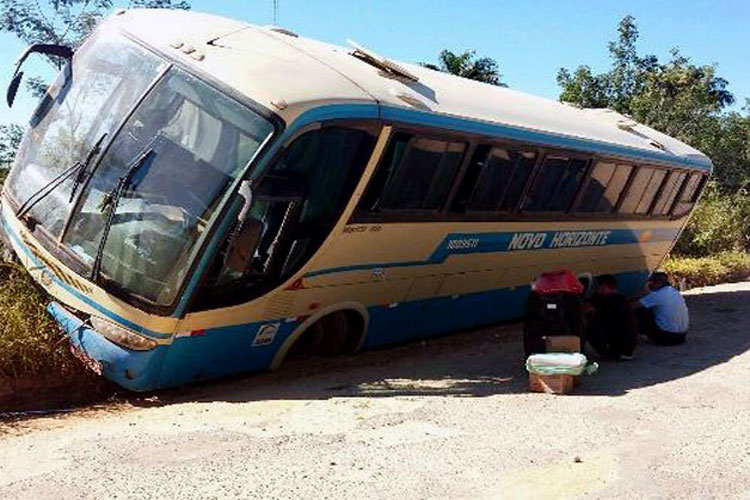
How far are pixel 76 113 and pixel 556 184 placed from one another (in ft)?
18.8

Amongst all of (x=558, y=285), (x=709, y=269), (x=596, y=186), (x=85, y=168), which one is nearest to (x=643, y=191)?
(x=596, y=186)

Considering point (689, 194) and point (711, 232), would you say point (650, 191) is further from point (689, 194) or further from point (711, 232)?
point (711, 232)

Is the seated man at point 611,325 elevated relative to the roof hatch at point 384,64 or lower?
lower

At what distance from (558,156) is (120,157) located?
5.42 metres

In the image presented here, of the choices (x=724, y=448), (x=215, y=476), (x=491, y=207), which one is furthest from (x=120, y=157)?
(x=724, y=448)

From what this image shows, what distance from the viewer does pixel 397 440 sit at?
552 cm

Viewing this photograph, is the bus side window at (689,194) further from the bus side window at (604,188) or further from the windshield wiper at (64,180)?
the windshield wiper at (64,180)

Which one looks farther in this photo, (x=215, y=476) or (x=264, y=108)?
(x=264, y=108)

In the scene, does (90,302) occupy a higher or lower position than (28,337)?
higher

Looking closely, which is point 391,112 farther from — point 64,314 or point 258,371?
point 64,314

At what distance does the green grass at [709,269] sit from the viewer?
18178mm

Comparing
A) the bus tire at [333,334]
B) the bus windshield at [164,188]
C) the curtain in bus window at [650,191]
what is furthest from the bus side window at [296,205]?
the curtain in bus window at [650,191]

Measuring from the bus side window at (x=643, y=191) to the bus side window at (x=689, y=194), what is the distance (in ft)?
4.49

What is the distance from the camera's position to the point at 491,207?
29.7 feet
